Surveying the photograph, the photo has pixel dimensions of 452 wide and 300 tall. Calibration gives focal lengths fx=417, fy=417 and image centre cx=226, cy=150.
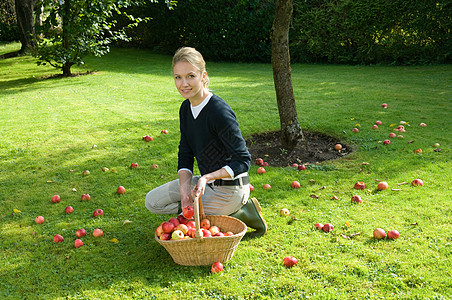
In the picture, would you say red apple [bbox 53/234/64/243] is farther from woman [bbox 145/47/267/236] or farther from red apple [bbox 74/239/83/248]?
woman [bbox 145/47/267/236]

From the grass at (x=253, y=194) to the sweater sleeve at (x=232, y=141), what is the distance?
77 centimetres

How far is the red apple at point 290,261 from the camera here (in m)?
3.26

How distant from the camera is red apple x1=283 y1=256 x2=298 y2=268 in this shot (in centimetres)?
326

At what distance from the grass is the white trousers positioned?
350 millimetres

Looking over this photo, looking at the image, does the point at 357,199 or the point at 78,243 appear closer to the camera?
the point at 78,243

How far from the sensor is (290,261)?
10.7 ft

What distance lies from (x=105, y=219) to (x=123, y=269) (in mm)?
1021

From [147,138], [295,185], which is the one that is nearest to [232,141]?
[295,185]

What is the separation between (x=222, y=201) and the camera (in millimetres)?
3576

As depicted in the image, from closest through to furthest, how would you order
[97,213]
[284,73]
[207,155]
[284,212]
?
[207,155] < [284,212] < [97,213] < [284,73]

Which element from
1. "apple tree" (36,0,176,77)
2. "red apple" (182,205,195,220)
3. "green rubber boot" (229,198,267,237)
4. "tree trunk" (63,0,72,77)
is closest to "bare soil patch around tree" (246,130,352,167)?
"green rubber boot" (229,198,267,237)

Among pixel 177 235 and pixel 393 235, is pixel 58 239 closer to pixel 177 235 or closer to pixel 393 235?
pixel 177 235

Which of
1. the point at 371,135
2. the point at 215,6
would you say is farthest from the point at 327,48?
the point at 371,135

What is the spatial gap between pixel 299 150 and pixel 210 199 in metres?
2.72
